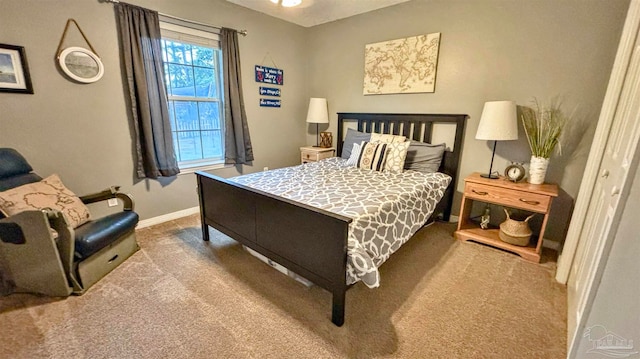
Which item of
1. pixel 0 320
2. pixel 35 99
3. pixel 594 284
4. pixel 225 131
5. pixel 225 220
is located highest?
pixel 35 99

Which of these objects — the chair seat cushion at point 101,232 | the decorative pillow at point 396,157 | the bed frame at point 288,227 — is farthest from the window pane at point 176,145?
the decorative pillow at point 396,157

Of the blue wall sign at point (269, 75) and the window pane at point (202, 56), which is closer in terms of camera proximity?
the window pane at point (202, 56)

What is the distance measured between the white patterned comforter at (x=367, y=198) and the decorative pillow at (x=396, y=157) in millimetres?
114

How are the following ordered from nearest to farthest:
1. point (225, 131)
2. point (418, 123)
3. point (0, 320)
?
point (0, 320) → point (418, 123) → point (225, 131)

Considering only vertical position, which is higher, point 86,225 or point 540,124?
point 540,124

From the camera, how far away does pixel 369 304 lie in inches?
70.0

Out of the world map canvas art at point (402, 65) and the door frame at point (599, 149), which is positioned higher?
the world map canvas art at point (402, 65)

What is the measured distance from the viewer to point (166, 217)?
10.1ft

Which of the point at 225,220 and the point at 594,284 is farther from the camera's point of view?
the point at 225,220

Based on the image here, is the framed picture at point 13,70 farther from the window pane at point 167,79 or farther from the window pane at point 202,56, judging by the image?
the window pane at point 202,56

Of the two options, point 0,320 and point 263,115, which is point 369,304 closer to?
point 0,320

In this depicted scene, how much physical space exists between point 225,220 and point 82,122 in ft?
5.23

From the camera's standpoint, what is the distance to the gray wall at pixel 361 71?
2.15 metres

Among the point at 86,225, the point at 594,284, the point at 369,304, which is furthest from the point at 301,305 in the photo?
the point at 86,225
